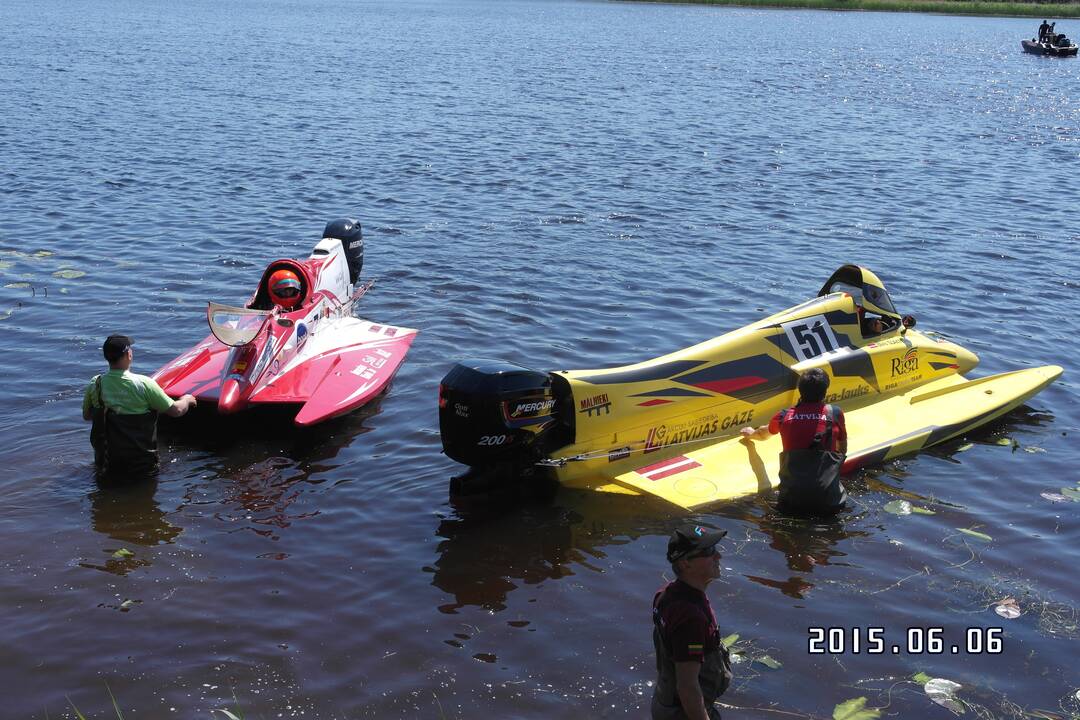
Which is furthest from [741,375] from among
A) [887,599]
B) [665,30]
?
[665,30]

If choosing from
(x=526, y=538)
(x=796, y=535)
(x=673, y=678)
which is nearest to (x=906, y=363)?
(x=796, y=535)

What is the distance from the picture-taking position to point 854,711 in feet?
21.5

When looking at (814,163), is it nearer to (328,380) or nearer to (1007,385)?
(1007,385)

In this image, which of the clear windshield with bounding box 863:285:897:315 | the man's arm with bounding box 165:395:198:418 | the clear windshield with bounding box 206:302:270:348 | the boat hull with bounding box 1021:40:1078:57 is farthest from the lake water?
the boat hull with bounding box 1021:40:1078:57

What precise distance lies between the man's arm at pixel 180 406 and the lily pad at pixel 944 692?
6798 millimetres

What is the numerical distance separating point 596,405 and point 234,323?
4120 millimetres

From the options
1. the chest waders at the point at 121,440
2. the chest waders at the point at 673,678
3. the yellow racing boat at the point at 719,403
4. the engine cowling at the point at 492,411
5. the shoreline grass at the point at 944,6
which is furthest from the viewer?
the shoreline grass at the point at 944,6

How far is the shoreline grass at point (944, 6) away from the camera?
7294 centimetres

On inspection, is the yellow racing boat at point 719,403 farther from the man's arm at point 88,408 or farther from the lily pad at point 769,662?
the man's arm at point 88,408

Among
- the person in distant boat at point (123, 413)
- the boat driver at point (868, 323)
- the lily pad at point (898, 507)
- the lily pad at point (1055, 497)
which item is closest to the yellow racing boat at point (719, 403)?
the boat driver at point (868, 323)

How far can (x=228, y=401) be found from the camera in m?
10.1

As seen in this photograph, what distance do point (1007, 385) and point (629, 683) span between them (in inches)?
278

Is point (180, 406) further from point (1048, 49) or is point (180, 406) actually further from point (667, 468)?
point (1048, 49)

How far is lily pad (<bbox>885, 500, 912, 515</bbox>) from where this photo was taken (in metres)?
9.37
